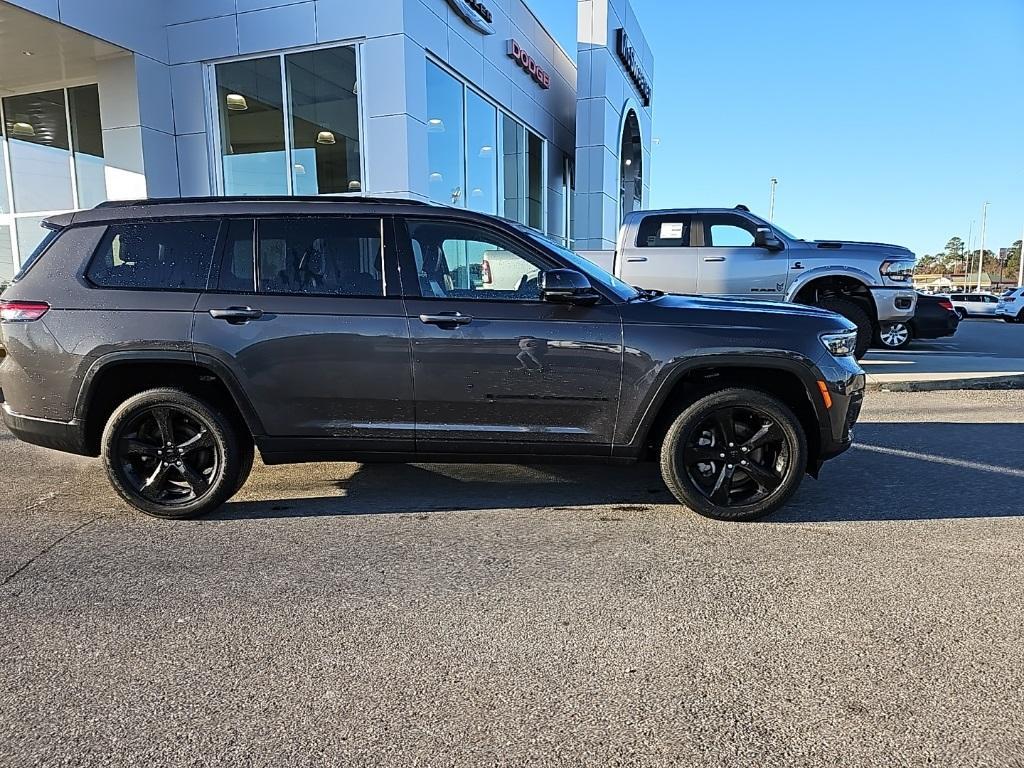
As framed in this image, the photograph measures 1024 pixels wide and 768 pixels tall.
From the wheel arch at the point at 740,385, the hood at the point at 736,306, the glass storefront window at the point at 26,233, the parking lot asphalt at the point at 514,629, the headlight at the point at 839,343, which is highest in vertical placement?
the glass storefront window at the point at 26,233

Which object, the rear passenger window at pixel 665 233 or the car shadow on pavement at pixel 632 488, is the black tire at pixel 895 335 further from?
the car shadow on pavement at pixel 632 488

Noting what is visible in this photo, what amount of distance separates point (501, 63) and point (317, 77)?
5344 millimetres

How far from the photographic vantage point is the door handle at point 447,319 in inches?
153

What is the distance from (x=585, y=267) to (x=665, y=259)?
19.3ft

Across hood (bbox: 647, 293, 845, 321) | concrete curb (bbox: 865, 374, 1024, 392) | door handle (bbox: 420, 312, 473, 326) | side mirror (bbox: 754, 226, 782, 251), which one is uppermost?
side mirror (bbox: 754, 226, 782, 251)

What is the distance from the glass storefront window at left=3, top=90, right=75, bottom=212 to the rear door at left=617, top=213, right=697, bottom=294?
1154 cm

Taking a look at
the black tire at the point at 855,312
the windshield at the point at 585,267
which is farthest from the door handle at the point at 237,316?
the black tire at the point at 855,312

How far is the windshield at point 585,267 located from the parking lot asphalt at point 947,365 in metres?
5.66

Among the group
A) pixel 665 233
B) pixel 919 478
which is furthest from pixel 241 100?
pixel 919 478

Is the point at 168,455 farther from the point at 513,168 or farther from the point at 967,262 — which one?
the point at 967,262

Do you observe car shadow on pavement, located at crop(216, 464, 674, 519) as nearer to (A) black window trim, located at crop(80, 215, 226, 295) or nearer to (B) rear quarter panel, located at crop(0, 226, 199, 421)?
(B) rear quarter panel, located at crop(0, 226, 199, 421)

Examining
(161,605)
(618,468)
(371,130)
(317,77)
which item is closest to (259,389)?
(161,605)

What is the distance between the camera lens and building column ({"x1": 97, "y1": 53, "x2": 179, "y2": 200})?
11688 mm

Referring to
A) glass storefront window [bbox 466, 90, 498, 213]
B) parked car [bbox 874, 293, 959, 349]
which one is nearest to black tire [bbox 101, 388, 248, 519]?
glass storefront window [bbox 466, 90, 498, 213]
